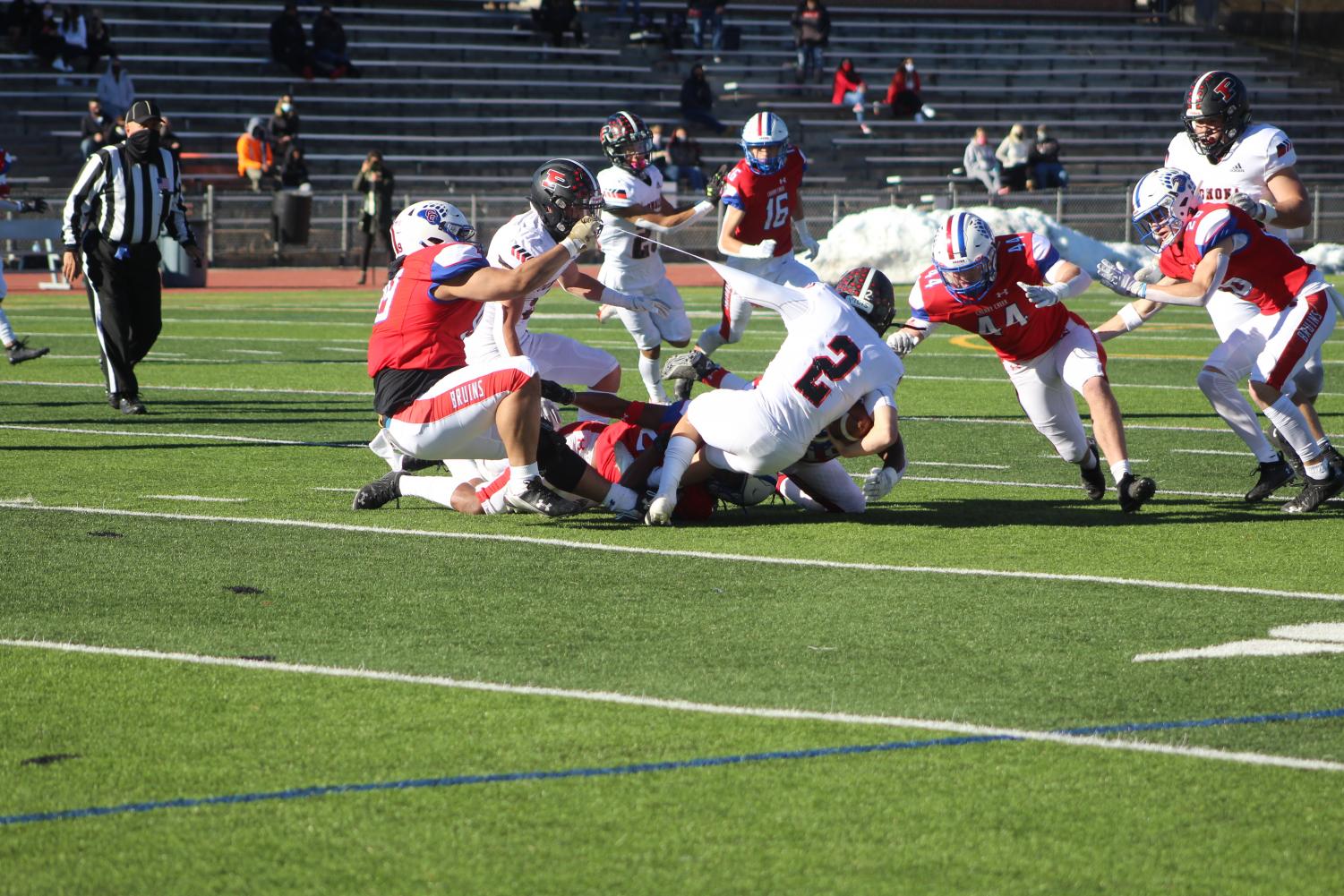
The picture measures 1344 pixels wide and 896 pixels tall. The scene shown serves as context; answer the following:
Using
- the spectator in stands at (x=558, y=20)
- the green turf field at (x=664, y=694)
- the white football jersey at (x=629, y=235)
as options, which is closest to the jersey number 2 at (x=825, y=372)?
the green turf field at (x=664, y=694)

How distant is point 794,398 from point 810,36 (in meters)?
30.5

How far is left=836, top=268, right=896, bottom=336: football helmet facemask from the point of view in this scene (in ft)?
25.9

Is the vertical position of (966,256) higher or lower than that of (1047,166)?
higher

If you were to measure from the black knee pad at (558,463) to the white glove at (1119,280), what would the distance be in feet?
7.84

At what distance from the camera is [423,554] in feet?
22.9

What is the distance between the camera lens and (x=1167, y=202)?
27.1 feet

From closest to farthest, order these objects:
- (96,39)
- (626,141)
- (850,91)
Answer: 1. (626,141)
2. (96,39)
3. (850,91)

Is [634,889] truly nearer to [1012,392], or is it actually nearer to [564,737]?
[564,737]

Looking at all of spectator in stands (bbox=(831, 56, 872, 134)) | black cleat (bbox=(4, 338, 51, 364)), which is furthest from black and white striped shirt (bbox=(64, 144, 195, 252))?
spectator in stands (bbox=(831, 56, 872, 134))

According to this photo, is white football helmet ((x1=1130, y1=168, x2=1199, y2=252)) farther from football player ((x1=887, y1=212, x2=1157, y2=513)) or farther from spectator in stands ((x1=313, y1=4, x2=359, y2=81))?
spectator in stands ((x1=313, y1=4, x2=359, y2=81))

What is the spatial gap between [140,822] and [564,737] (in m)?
1.05

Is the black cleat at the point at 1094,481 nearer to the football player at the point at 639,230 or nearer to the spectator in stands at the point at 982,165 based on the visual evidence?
the football player at the point at 639,230

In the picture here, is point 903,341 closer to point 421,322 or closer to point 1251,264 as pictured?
point 1251,264

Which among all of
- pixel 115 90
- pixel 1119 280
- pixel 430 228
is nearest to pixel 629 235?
pixel 430 228
